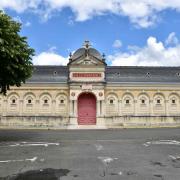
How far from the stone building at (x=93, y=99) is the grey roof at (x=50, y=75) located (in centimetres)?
16

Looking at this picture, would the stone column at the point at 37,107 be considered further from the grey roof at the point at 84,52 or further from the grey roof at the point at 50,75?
the grey roof at the point at 84,52

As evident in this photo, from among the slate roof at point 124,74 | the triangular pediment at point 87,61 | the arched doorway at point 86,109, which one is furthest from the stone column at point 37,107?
the triangular pediment at point 87,61

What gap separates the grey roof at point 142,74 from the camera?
56625 mm

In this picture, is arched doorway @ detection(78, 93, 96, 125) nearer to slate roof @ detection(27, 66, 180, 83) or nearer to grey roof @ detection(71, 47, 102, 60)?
slate roof @ detection(27, 66, 180, 83)

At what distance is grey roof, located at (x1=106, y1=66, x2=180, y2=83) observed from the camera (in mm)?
56625

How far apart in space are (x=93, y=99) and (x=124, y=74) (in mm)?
6770

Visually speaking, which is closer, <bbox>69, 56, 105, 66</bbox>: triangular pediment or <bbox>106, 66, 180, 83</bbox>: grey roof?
<bbox>69, 56, 105, 66</bbox>: triangular pediment

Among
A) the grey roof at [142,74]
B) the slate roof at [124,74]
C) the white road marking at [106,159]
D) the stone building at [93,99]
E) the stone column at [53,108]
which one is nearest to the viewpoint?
the white road marking at [106,159]

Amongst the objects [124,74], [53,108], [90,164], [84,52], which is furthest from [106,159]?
[124,74]

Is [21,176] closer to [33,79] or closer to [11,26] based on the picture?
[11,26]

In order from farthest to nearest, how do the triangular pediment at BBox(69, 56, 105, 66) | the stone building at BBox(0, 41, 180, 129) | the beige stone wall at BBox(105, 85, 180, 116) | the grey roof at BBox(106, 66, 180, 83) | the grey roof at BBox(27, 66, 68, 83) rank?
1. the grey roof at BBox(106, 66, 180, 83)
2. the grey roof at BBox(27, 66, 68, 83)
3. the beige stone wall at BBox(105, 85, 180, 116)
4. the triangular pediment at BBox(69, 56, 105, 66)
5. the stone building at BBox(0, 41, 180, 129)

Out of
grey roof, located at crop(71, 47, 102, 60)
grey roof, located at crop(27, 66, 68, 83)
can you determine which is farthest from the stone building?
grey roof, located at crop(71, 47, 102, 60)

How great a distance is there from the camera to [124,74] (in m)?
57.5

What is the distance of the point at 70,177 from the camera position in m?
11.8
